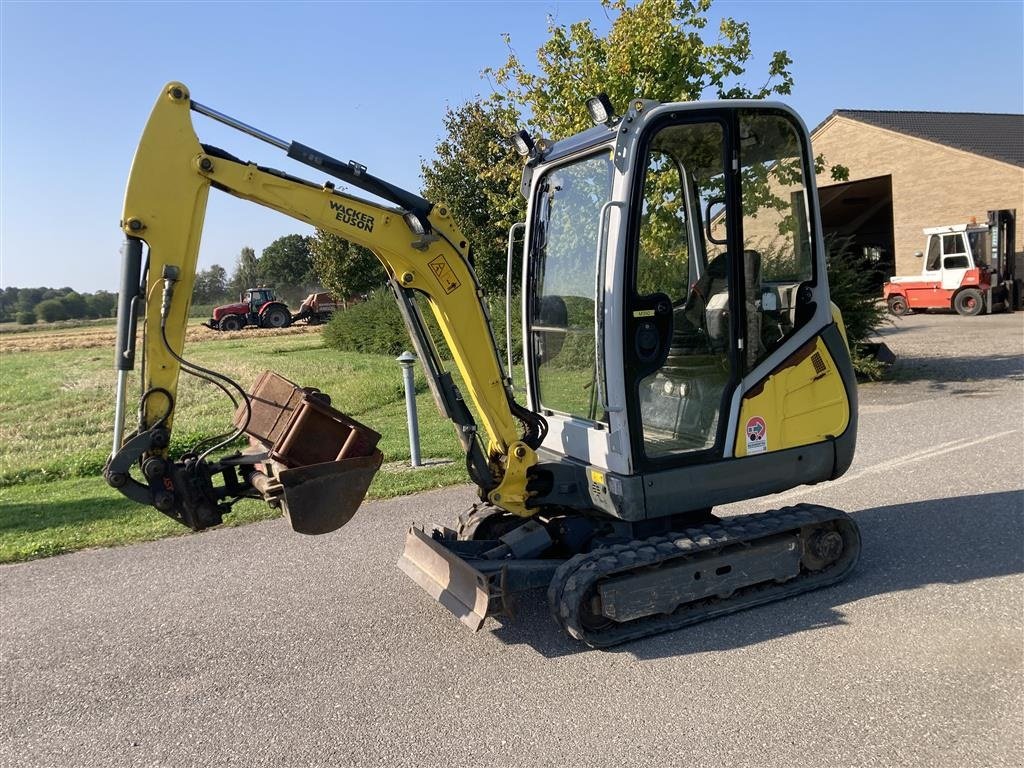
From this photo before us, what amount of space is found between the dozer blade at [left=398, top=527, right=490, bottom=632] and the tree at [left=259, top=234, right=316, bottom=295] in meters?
78.0

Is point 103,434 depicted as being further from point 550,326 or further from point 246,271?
point 246,271

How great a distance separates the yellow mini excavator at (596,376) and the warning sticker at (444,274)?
2 centimetres

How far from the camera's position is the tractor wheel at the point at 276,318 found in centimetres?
4228

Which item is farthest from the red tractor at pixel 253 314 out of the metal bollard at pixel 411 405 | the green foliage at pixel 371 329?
the metal bollard at pixel 411 405

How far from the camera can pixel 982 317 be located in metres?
24.1

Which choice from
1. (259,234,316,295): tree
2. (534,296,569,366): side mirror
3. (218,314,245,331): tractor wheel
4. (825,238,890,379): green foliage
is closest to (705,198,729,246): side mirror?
(534,296,569,366): side mirror

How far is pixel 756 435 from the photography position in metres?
4.64

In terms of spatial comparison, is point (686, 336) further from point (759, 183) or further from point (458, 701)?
point (458, 701)

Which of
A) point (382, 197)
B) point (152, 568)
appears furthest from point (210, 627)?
point (382, 197)

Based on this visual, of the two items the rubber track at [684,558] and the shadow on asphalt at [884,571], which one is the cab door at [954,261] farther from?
the rubber track at [684,558]

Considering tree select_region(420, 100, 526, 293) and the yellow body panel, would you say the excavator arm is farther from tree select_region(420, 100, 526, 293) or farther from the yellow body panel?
tree select_region(420, 100, 526, 293)

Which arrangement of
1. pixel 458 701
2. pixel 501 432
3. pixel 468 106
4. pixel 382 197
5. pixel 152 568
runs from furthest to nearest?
pixel 468 106
pixel 152 568
pixel 501 432
pixel 382 197
pixel 458 701

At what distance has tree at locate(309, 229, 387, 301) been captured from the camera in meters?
34.6

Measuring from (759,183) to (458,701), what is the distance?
3.30 meters
